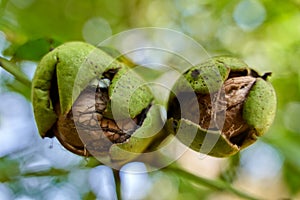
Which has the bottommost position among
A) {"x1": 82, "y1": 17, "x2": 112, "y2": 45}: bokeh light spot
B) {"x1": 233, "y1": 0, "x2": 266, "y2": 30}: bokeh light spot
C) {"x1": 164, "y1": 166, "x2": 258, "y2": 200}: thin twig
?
{"x1": 164, "y1": 166, "x2": 258, "y2": 200}: thin twig

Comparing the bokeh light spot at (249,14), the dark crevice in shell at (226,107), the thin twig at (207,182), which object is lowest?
the thin twig at (207,182)

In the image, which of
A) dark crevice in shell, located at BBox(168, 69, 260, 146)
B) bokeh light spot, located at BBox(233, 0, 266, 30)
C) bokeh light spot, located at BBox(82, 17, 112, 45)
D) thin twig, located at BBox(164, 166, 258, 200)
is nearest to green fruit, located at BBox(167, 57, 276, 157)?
dark crevice in shell, located at BBox(168, 69, 260, 146)

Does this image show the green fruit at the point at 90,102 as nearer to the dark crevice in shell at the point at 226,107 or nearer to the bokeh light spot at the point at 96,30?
the dark crevice in shell at the point at 226,107

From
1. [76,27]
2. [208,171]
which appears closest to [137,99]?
[76,27]

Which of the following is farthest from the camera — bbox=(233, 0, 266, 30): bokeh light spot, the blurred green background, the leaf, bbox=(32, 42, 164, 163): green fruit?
bbox=(233, 0, 266, 30): bokeh light spot

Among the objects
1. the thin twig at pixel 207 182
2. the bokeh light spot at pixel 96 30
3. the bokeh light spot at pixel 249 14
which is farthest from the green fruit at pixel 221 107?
the bokeh light spot at pixel 249 14

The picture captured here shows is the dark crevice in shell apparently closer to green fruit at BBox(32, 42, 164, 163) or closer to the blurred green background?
green fruit at BBox(32, 42, 164, 163)
